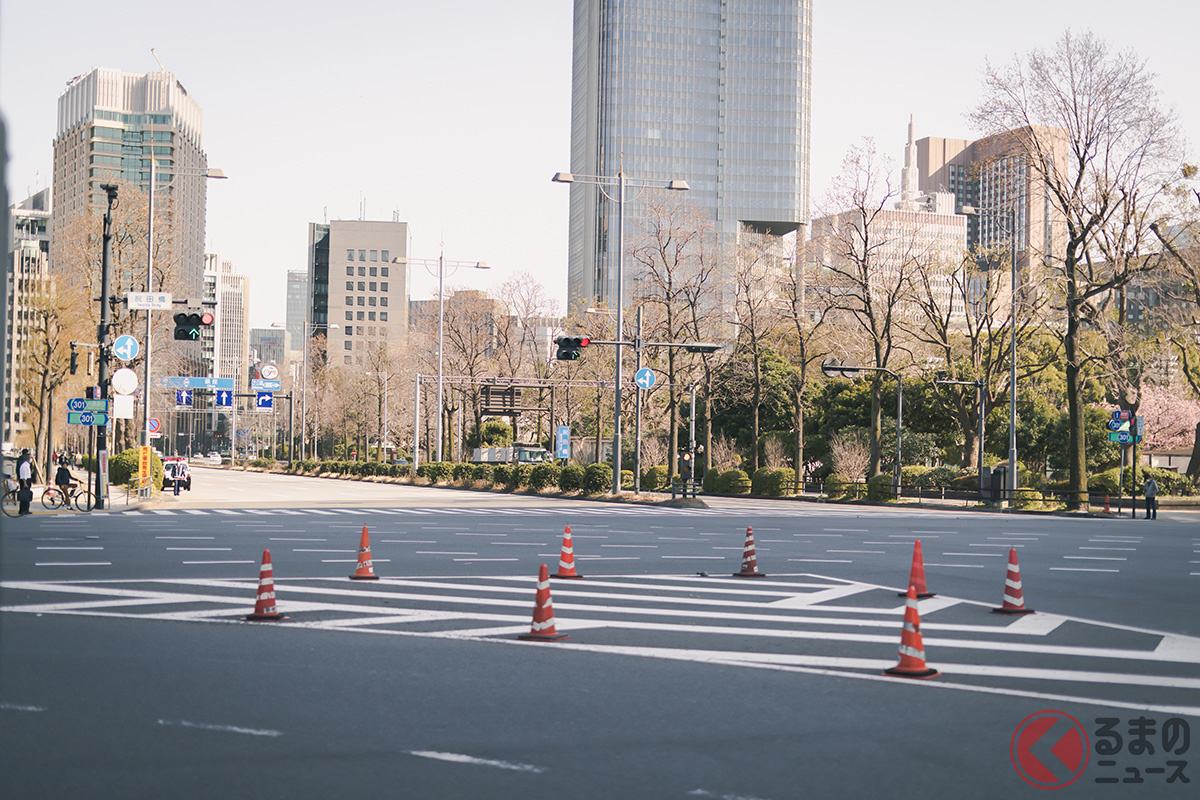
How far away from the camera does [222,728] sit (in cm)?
698

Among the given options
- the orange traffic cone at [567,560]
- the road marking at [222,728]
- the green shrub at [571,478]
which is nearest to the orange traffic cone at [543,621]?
the orange traffic cone at [567,560]

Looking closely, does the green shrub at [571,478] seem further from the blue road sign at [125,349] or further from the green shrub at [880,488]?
the blue road sign at [125,349]

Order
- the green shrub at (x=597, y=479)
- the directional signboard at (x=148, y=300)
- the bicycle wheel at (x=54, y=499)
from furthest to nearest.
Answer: the green shrub at (x=597, y=479) < the bicycle wheel at (x=54, y=499) < the directional signboard at (x=148, y=300)

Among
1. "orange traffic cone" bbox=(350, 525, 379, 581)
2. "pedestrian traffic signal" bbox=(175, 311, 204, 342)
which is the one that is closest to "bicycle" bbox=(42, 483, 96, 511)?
"pedestrian traffic signal" bbox=(175, 311, 204, 342)

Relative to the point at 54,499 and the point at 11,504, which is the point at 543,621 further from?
the point at 11,504

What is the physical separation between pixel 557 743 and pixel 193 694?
3.00 meters

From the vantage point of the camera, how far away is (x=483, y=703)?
Result: 7770 mm

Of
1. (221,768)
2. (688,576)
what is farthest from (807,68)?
(221,768)

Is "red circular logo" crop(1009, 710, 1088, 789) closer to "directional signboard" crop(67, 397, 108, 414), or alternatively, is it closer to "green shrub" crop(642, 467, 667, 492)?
"directional signboard" crop(67, 397, 108, 414)

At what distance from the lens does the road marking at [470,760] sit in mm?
6152

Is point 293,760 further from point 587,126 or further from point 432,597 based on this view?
point 587,126

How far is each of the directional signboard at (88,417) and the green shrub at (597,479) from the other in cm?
1896

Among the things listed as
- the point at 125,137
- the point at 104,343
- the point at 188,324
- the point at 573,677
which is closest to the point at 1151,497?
the point at 188,324

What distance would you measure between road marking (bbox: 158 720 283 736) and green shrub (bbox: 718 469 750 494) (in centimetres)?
4785
